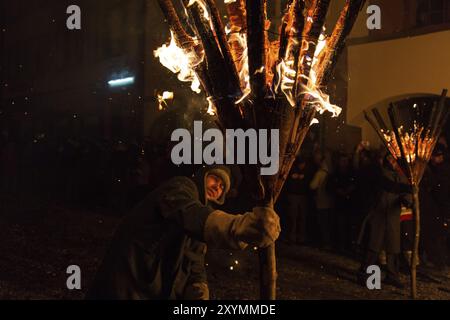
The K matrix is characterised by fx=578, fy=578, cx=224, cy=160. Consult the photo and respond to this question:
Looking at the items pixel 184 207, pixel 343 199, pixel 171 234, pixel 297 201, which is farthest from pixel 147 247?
pixel 297 201

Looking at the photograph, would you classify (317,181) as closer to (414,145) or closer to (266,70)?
(414,145)

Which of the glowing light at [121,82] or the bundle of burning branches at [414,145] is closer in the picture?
the bundle of burning branches at [414,145]

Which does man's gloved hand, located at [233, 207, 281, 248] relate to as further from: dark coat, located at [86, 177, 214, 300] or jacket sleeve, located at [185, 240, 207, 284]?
jacket sleeve, located at [185, 240, 207, 284]

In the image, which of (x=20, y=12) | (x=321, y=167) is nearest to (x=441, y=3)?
(x=321, y=167)

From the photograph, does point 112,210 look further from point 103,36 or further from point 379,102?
point 103,36

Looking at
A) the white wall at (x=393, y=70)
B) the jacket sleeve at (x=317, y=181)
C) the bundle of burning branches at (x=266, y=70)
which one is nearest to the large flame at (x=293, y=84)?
the bundle of burning branches at (x=266, y=70)

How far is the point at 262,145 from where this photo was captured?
10.8ft

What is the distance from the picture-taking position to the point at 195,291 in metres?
3.83

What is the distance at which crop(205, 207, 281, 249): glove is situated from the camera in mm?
3059

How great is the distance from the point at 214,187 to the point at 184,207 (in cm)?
52

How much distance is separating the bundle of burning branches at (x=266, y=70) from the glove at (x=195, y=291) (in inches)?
23.8

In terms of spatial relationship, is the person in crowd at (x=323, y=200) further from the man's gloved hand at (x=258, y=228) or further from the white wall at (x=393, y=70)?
the man's gloved hand at (x=258, y=228)

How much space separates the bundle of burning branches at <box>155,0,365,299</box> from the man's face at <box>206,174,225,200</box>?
39 centimetres

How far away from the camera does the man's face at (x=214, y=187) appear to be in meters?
3.71
